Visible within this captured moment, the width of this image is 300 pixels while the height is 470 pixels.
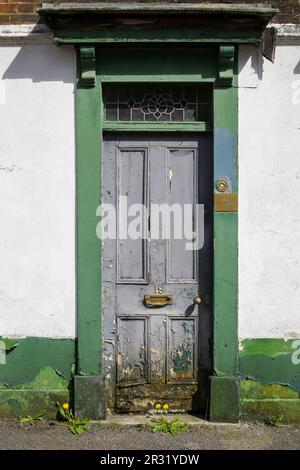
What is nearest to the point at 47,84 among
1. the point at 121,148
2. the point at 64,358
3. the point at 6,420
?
the point at 121,148

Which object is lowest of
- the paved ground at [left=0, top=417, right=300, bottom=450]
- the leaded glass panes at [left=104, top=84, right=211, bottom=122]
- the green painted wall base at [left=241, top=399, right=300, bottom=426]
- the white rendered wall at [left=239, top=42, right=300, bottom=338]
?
the paved ground at [left=0, top=417, right=300, bottom=450]

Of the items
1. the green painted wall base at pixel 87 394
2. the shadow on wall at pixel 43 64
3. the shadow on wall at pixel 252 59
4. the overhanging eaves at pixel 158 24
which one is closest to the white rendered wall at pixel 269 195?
the shadow on wall at pixel 252 59

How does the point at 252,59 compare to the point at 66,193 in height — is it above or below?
above

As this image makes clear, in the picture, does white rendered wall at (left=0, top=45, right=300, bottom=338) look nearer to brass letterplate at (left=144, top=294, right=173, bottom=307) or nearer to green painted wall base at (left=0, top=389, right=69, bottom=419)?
green painted wall base at (left=0, top=389, right=69, bottom=419)

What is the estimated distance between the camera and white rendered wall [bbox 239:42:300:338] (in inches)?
198

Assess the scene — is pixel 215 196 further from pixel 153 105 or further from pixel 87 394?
pixel 87 394

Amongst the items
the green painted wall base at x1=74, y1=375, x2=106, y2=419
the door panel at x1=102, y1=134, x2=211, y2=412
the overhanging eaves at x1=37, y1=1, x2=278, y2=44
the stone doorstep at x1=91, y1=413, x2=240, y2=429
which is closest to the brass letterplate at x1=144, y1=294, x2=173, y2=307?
the door panel at x1=102, y1=134, x2=211, y2=412

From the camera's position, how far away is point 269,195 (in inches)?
200

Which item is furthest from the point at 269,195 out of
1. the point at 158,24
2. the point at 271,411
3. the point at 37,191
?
the point at 37,191

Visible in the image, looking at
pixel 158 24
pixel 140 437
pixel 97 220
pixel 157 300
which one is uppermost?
pixel 158 24

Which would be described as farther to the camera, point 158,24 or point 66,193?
point 66,193

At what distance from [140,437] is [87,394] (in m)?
0.61

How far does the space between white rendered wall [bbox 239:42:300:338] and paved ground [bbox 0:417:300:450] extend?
835 mm

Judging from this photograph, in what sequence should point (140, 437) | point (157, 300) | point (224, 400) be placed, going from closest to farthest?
point (140, 437), point (224, 400), point (157, 300)
